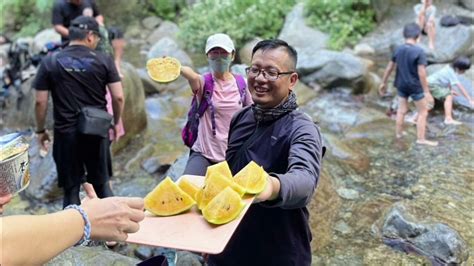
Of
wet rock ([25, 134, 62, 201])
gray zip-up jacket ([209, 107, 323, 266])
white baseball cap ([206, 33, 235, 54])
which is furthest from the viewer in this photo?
wet rock ([25, 134, 62, 201])

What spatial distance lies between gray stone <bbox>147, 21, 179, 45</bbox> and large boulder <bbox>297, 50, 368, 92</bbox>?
6.02 metres

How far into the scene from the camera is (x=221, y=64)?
3.52m

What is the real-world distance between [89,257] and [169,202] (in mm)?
1582

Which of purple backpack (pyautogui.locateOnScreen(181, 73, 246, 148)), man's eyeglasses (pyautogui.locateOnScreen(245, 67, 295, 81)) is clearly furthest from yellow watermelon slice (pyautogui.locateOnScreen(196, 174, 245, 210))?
purple backpack (pyautogui.locateOnScreen(181, 73, 246, 148))

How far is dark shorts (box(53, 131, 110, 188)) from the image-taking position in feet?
14.1

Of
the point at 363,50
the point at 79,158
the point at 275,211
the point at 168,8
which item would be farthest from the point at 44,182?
the point at 168,8

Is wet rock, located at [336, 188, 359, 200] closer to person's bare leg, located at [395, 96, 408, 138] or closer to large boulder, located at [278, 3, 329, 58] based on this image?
person's bare leg, located at [395, 96, 408, 138]

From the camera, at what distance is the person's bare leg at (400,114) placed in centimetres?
712

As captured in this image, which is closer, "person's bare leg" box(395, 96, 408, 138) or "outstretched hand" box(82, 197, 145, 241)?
"outstretched hand" box(82, 197, 145, 241)

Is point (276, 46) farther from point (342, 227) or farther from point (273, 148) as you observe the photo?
point (342, 227)

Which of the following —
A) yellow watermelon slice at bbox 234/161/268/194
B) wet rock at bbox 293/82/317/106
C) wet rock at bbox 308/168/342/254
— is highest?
yellow watermelon slice at bbox 234/161/268/194

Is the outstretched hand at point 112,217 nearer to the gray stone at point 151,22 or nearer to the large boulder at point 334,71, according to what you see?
the large boulder at point 334,71

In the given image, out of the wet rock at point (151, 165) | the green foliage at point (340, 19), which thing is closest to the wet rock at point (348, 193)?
the wet rock at point (151, 165)

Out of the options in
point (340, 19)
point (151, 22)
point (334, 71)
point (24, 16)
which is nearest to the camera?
point (334, 71)
